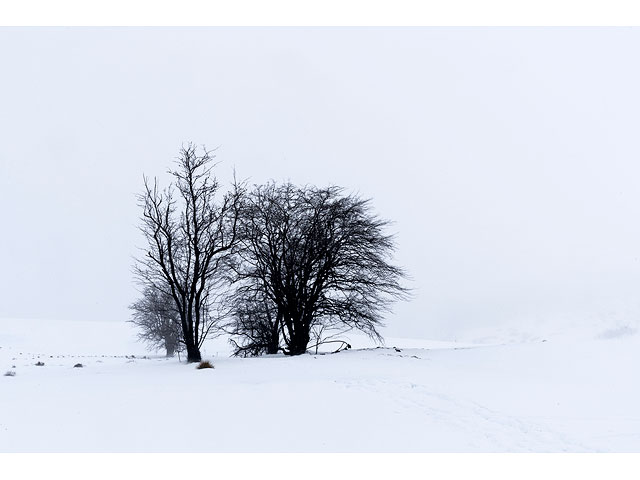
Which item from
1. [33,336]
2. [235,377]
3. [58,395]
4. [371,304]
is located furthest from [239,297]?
[33,336]

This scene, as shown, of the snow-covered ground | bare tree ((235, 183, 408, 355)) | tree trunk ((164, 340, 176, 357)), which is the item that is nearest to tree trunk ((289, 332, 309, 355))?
bare tree ((235, 183, 408, 355))

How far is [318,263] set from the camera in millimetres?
20031

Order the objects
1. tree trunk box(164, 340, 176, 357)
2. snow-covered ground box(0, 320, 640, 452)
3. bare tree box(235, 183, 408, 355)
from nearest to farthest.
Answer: snow-covered ground box(0, 320, 640, 452) < bare tree box(235, 183, 408, 355) < tree trunk box(164, 340, 176, 357)

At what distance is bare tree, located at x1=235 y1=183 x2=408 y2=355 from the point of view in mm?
19828

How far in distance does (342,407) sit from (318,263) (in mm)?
11665

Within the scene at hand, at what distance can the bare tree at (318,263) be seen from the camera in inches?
781

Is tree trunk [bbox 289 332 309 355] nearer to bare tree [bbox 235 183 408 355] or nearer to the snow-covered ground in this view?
bare tree [bbox 235 183 408 355]

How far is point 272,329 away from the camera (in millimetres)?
22281

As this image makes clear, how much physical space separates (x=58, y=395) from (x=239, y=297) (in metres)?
11.5

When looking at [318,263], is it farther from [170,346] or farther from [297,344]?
[170,346]

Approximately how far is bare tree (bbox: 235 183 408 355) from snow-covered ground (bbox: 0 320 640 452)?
202 inches

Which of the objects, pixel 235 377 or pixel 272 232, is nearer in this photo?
pixel 235 377

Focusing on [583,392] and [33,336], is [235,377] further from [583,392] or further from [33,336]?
[33,336]

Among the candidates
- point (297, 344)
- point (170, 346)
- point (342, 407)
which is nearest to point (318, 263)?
point (297, 344)
